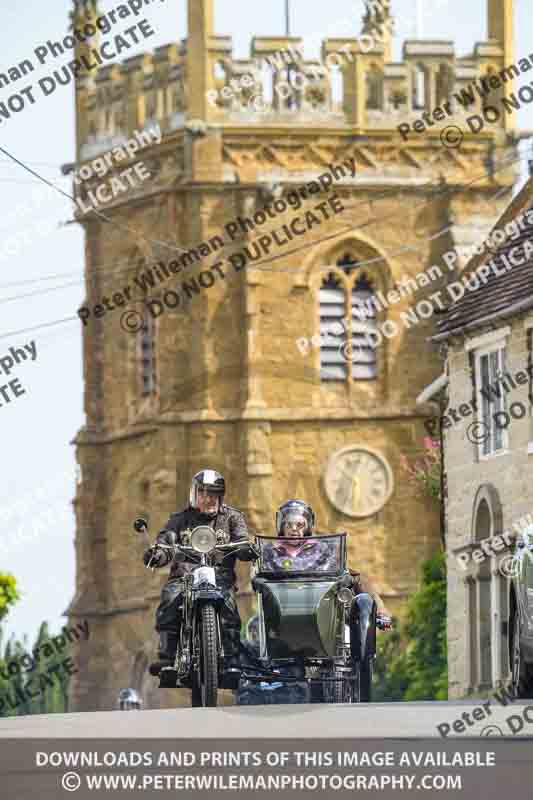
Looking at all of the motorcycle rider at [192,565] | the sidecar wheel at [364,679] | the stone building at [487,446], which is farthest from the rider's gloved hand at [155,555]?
the stone building at [487,446]

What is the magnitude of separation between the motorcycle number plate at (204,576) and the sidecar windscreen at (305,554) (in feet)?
1.36

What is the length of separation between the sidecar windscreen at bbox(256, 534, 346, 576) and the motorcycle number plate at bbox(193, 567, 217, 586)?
413 mm

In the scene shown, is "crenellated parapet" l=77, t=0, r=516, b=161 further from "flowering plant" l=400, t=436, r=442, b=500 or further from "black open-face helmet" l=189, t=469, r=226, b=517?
"black open-face helmet" l=189, t=469, r=226, b=517

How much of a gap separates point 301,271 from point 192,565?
153 ft

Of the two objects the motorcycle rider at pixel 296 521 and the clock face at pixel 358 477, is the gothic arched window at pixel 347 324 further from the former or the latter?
the motorcycle rider at pixel 296 521

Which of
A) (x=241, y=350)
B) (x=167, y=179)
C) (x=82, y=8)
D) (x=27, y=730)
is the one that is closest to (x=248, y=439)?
(x=241, y=350)

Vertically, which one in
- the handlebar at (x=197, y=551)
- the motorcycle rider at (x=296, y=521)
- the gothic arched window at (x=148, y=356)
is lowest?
the handlebar at (x=197, y=551)

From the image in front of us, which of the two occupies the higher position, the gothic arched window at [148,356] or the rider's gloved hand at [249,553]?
the gothic arched window at [148,356]

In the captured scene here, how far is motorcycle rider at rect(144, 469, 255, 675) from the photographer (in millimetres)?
18250

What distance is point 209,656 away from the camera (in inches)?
703

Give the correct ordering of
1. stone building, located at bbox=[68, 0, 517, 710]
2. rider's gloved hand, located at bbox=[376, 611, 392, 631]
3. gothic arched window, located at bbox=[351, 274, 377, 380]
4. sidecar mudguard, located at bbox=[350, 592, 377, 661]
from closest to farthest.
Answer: sidecar mudguard, located at bbox=[350, 592, 377, 661] < rider's gloved hand, located at bbox=[376, 611, 392, 631] < stone building, located at bbox=[68, 0, 517, 710] < gothic arched window, located at bbox=[351, 274, 377, 380]

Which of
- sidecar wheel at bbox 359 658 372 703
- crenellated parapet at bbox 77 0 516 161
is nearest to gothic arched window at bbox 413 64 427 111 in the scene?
crenellated parapet at bbox 77 0 516 161

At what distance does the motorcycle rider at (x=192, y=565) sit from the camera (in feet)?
59.9

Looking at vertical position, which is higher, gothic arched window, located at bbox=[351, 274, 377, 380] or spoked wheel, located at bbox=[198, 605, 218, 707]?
gothic arched window, located at bbox=[351, 274, 377, 380]
